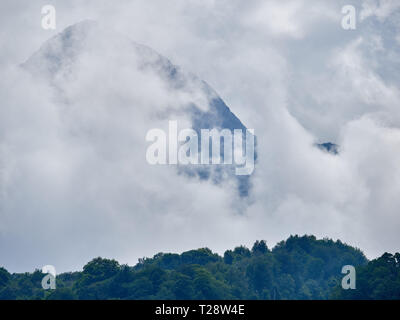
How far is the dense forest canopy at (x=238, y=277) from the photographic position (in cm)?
12088

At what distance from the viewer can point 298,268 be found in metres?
156

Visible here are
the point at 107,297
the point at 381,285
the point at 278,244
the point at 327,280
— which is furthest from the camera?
the point at 278,244

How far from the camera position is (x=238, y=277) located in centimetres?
14112

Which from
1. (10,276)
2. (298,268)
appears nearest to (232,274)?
(298,268)

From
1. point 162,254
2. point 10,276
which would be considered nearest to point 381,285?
point 162,254

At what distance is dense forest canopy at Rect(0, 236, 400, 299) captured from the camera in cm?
12088

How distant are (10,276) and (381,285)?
268 ft
